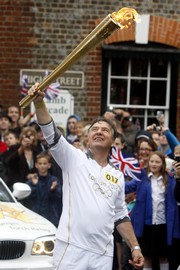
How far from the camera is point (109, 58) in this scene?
16.7m

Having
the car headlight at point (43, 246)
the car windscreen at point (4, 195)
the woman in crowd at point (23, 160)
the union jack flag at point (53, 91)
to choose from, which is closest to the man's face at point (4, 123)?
the union jack flag at point (53, 91)

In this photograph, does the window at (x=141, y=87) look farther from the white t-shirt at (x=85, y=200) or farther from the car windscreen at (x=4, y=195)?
the white t-shirt at (x=85, y=200)

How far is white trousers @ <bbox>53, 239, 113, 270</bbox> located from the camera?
20.0 feet

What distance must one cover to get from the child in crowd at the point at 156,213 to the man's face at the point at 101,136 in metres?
3.52

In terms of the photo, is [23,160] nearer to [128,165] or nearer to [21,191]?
[128,165]

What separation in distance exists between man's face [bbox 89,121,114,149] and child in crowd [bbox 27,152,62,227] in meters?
4.14

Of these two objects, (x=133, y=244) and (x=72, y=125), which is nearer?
(x=133, y=244)

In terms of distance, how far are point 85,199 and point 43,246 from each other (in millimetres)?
2080

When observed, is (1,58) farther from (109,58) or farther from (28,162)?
(28,162)

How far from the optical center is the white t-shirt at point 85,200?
6168 millimetres

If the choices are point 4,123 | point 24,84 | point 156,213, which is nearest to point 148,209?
point 156,213

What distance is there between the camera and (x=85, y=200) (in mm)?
6203

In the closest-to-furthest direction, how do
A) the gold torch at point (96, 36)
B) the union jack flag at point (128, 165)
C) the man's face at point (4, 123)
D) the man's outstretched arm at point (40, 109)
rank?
1. the gold torch at point (96, 36)
2. the man's outstretched arm at point (40, 109)
3. the union jack flag at point (128, 165)
4. the man's face at point (4, 123)

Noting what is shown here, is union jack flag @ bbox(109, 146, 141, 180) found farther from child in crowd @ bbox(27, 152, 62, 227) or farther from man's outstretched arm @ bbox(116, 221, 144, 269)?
man's outstretched arm @ bbox(116, 221, 144, 269)
